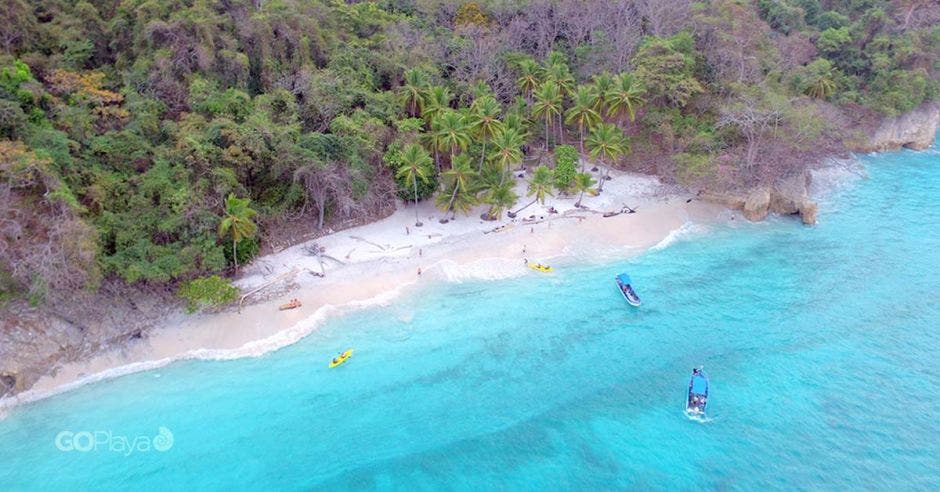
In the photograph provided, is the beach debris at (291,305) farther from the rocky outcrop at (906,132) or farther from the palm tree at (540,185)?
the rocky outcrop at (906,132)

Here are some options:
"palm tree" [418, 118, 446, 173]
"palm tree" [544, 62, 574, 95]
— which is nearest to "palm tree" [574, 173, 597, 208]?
"palm tree" [544, 62, 574, 95]


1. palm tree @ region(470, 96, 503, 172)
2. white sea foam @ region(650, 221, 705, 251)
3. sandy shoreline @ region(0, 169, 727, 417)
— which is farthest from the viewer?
white sea foam @ region(650, 221, 705, 251)

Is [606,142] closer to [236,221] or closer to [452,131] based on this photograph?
[452,131]

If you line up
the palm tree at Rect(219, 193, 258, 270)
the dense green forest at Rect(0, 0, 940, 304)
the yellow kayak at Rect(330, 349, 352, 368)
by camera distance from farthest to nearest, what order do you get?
the palm tree at Rect(219, 193, 258, 270)
the dense green forest at Rect(0, 0, 940, 304)
the yellow kayak at Rect(330, 349, 352, 368)

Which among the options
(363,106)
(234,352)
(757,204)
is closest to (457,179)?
(363,106)

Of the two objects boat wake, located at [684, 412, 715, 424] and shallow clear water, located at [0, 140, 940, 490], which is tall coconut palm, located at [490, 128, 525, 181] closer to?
shallow clear water, located at [0, 140, 940, 490]
